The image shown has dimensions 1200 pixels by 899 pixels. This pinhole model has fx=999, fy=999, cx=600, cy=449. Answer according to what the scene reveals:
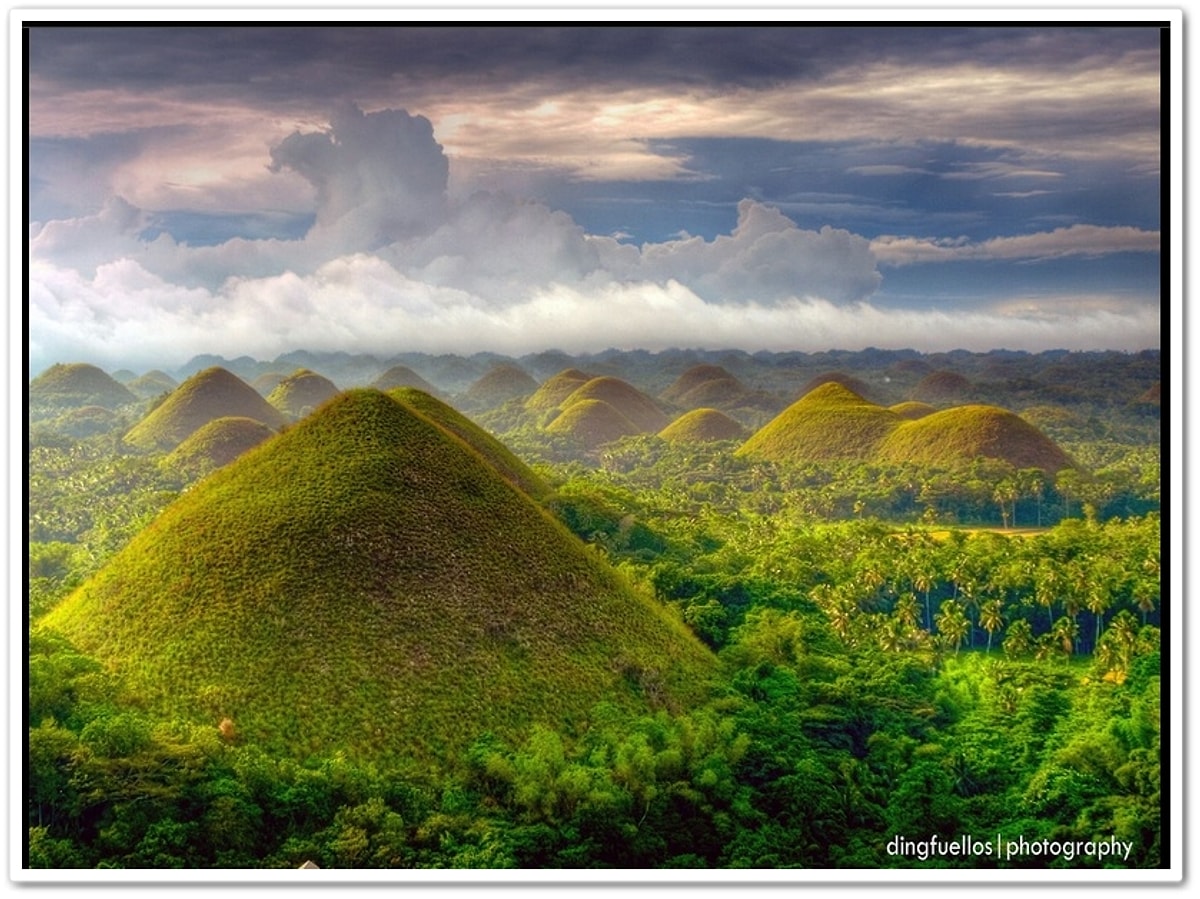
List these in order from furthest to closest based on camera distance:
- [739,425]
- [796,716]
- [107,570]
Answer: [739,425] < [107,570] < [796,716]

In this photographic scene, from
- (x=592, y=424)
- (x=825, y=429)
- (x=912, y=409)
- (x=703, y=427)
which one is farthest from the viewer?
(x=825, y=429)

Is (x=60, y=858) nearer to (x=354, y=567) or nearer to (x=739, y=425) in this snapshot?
(x=354, y=567)

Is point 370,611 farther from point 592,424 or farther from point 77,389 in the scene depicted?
point 592,424

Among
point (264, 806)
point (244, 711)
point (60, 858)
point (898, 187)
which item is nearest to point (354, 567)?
point (244, 711)

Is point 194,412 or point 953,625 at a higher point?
point 194,412

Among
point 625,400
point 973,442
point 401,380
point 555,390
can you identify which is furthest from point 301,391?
point 973,442

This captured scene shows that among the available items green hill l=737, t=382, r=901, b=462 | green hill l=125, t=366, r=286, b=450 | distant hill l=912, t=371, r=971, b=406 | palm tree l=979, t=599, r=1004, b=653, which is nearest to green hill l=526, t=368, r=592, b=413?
green hill l=125, t=366, r=286, b=450

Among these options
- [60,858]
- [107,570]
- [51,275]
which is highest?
[51,275]

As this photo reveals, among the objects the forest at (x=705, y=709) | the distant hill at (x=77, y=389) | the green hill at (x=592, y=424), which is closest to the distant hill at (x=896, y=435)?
the green hill at (x=592, y=424)
